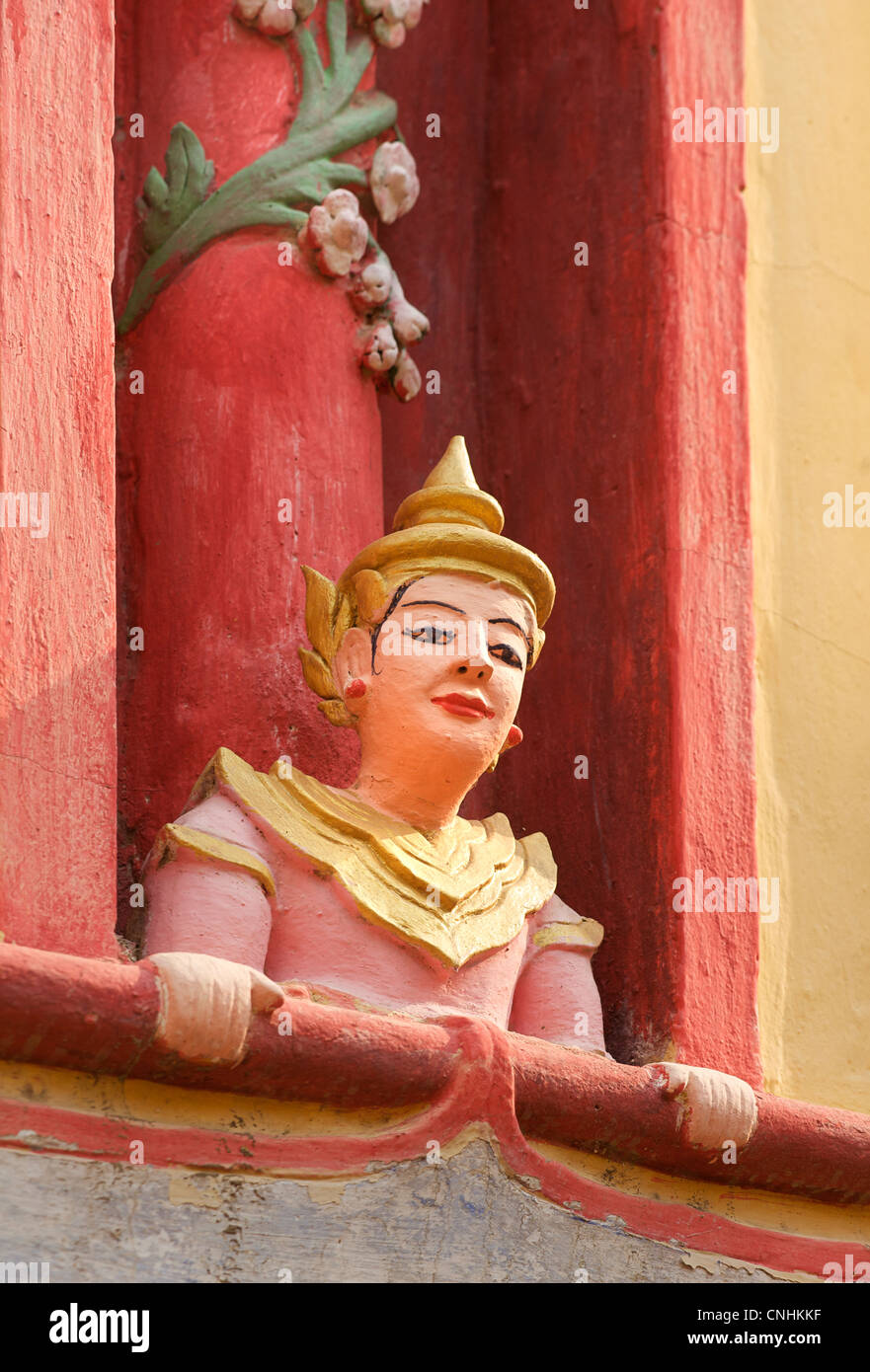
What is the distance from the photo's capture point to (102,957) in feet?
10.9

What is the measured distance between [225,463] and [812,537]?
3.24 feet

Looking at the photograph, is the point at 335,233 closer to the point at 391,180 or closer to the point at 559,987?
the point at 391,180

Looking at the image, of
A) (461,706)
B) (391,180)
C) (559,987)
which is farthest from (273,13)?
(559,987)

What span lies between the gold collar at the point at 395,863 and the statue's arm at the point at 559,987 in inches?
2.0

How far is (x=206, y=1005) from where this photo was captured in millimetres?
3119

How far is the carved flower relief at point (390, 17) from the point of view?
14.0 ft

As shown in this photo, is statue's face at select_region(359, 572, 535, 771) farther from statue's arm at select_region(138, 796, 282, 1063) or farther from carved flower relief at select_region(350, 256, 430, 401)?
carved flower relief at select_region(350, 256, 430, 401)

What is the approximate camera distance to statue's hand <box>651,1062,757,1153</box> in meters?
3.55

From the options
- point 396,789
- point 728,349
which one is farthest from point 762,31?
point 396,789

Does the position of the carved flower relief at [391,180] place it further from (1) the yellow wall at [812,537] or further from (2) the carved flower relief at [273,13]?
(1) the yellow wall at [812,537]

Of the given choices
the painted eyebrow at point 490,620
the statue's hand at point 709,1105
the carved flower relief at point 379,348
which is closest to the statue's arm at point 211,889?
the painted eyebrow at point 490,620

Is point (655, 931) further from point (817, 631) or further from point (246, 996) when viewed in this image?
point (246, 996)

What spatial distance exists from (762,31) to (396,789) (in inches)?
64.5

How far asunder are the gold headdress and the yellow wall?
549 millimetres
